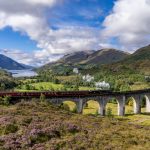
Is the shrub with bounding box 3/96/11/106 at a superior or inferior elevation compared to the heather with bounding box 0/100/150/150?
superior

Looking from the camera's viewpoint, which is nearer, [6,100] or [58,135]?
[58,135]

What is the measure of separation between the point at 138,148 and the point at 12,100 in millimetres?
45271

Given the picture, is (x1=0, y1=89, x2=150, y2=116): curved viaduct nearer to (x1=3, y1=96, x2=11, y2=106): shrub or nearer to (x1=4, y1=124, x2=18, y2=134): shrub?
(x1=3, y1=96, x2=11, y2=106): shrub

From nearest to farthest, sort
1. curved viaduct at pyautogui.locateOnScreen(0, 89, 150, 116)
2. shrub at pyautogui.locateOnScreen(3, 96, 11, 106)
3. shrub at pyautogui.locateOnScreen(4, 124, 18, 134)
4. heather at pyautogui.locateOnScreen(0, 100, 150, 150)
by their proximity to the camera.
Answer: heather at pyautogui.locateOnScreen(0, 100, 150, 150)
shrub at pyautogui.locateOnScreen(4, 124, 18, 134)
shrub at pyautogui.locateOnScreen(3, 96, 11, 106)
curved viaduct at pyautogui.locateOnScreen(0, 89, 150, 116)

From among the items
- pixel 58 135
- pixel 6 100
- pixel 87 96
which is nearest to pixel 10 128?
pixel 58 135

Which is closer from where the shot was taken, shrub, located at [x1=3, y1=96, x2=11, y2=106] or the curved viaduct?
shrub, located at [x1=3, y1=96, x2=11, y2=106]

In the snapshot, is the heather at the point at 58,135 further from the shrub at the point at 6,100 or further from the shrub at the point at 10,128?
the shrub at the point at 6,100

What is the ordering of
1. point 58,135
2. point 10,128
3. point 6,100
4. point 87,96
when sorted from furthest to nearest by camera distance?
point 87,96, point 6,100, point 10,128, point 58,135

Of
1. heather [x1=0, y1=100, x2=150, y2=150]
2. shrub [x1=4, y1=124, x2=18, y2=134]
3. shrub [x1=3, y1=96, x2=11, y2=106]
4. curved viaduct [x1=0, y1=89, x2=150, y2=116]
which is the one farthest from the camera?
curved viaduct [x1=0, y1=89, x2=150, y2=116]

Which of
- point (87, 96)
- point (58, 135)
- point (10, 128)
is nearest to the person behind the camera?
point (58, 135)

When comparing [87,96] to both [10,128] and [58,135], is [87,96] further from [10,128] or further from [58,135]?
[10,128]

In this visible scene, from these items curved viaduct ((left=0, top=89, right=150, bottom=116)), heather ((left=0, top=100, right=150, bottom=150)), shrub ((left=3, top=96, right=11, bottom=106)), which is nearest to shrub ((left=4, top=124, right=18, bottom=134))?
heather ((left=0, top=100, right=150, bottom=150))

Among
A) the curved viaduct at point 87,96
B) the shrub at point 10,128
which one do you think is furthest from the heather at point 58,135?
the curved viaduct at point 87,96

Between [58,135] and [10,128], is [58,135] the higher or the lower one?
the lower one
